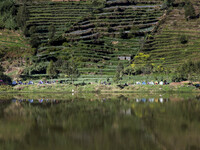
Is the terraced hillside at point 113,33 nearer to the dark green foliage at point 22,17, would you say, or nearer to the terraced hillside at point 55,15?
the terraced hillside at point 55,15

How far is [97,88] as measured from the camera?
69250mm

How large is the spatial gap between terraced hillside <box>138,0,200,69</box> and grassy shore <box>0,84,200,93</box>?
25.6 m

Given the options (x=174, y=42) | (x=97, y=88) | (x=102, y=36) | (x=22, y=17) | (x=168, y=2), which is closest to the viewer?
(x=97, y=88)

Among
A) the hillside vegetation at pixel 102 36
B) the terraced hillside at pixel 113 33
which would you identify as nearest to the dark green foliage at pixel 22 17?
the hillside vegetation at pixel 102 36

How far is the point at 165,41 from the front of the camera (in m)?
112

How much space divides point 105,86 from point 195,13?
86.2m

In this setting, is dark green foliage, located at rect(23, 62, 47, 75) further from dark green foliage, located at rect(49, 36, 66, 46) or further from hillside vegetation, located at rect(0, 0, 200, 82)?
dark green foliage, located at rect(49, 36, 66, 46)

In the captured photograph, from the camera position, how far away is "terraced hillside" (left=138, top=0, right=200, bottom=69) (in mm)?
98188

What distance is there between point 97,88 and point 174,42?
52.7 metres

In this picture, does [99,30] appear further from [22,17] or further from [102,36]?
[22,17]

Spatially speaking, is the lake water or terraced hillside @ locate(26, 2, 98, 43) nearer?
the lake water

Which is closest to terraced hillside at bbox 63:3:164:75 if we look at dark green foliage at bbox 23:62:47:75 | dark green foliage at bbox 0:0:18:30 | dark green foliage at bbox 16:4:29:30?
dark green foliage at bbox 23:62:47:75

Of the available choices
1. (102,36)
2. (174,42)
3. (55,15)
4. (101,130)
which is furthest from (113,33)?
(101,130)

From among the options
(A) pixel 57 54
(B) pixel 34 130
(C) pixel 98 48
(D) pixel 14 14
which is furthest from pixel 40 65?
(B) pixel 34 130
